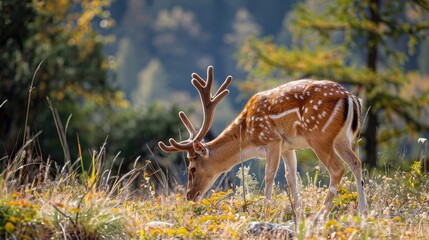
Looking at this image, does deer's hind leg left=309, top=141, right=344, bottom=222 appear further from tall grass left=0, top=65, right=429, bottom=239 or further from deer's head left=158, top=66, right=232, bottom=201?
deer's head left=158, top=66, right=232, bottom=201

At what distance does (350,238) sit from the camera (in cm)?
Answer: 601

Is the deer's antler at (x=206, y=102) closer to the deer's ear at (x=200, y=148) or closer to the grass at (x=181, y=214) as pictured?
the deer's ear at (x=200, y=148)

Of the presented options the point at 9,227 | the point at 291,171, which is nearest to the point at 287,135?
the point at 291,171

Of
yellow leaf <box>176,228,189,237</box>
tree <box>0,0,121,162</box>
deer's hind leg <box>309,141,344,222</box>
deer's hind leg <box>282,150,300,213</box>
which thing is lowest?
tree <box>0,0,121,162</box>

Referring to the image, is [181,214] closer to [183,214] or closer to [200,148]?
[183,214]

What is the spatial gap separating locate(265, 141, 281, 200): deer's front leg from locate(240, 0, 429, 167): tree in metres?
14.5

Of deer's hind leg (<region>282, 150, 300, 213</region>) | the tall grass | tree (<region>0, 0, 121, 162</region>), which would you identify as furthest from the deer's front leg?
tree (<region>0, 0, 121, 162</region>)

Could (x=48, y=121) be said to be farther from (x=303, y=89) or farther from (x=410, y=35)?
(x=303, y=89)

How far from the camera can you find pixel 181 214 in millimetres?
7328

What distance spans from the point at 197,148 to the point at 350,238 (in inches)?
139

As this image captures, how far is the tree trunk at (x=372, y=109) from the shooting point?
23.2 m

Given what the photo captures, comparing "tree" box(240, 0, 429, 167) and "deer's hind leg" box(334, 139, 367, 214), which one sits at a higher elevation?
"deer's hind leg" box(334, 139, 367, 214)

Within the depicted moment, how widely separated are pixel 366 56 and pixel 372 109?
10.0ft

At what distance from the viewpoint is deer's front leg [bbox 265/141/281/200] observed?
28.6ft
